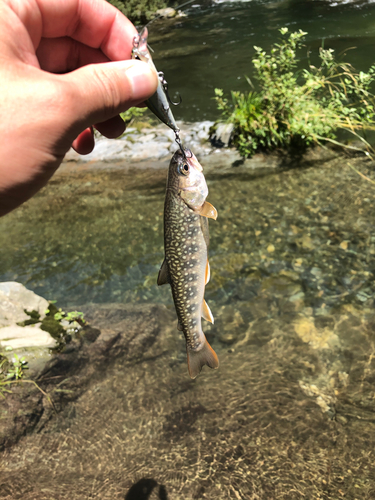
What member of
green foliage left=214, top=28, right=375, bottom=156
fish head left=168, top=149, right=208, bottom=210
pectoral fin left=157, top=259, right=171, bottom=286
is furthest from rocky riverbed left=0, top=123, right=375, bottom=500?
fish head left=168, top=149, right=208, bottom=210

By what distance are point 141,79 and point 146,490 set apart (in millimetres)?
2944

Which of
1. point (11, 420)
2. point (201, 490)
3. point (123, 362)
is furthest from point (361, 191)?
point (11, 420)

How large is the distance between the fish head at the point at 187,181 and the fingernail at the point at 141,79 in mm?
444

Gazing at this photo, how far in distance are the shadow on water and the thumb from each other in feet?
8.94

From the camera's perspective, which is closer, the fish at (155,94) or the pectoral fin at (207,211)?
the fish at (155,94)

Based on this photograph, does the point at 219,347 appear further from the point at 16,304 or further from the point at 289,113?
the point at 289,113

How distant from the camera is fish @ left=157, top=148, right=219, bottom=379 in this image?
2283 mm

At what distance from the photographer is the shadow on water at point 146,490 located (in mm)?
3021

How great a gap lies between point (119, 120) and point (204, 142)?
17.0 feet

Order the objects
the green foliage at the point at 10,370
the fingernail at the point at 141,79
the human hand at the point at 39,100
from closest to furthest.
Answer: the human hand at the point at 39,100 → the fingernail at the point at 141,79 → the green foliage at the point at 10,370

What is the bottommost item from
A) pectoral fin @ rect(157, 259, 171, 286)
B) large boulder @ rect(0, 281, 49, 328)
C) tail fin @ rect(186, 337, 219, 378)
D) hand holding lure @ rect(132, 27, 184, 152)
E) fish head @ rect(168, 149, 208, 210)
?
large boulder @ rect(0, 281, 49, 328)

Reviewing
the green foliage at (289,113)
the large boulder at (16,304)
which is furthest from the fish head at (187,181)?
the green foliage at (289,113)

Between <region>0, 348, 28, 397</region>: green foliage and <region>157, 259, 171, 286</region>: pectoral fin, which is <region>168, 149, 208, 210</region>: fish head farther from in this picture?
<region>0, 348, 28, 397</region>: green foliage

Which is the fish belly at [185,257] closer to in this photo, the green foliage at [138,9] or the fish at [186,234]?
the fish at [186,234]
